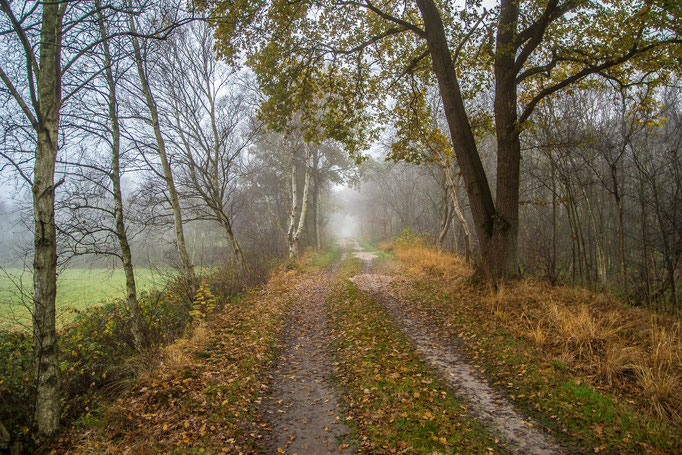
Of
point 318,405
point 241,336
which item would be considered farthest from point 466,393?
point 241,336

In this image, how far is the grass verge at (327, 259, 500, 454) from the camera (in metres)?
3.57

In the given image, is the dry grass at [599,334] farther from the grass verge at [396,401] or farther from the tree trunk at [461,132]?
the grass verge at [396,401]

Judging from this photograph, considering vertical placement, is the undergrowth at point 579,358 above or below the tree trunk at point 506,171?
below

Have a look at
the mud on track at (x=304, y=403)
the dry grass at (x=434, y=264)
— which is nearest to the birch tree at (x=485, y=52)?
the dry grass at (x=434, y=264)

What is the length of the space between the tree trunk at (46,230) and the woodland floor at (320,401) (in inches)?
23.4

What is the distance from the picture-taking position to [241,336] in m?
7.18

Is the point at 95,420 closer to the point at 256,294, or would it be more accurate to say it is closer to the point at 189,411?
the point at 189,411

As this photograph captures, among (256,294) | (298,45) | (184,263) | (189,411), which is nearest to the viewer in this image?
(189,411)

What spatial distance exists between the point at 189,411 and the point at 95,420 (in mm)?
1447

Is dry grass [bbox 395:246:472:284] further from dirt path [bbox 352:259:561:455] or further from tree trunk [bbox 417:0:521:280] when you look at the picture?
dirt path [bbox 352:259:561:455]

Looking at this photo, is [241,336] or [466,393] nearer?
[466,393]

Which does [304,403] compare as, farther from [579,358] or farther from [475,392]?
[579,358]

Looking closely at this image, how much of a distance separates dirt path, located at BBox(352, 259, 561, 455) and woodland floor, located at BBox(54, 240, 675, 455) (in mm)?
17

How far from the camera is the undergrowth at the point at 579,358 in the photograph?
3545 mm
